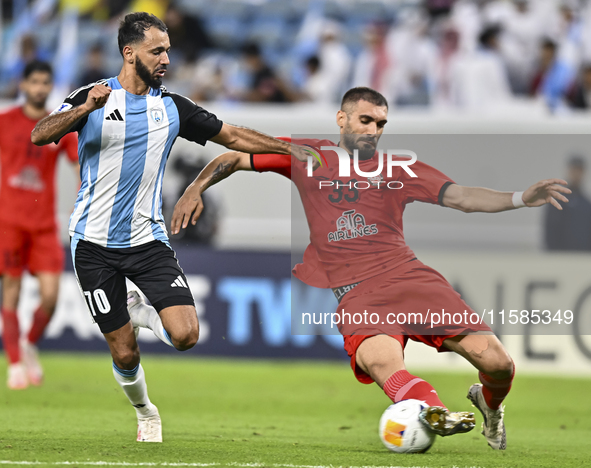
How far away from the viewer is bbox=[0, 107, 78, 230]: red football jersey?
8.68 metres

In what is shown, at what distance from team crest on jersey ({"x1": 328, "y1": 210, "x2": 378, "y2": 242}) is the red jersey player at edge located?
4023 mm

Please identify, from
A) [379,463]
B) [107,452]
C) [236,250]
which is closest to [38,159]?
[236,250]

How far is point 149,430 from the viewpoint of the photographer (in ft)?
18.3

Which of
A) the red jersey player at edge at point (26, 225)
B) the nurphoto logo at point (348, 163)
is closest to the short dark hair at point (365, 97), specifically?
the nurphoto logo at point (348, 163)

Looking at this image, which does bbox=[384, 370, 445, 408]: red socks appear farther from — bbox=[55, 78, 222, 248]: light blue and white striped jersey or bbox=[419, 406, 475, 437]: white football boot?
bbox=[55, 78, 222, 248]: light blue and white striped jersey

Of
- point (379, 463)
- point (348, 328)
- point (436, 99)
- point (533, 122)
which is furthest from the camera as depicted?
point (436, 99)

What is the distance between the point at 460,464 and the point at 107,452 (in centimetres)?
194

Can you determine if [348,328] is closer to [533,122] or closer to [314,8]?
[533,122]

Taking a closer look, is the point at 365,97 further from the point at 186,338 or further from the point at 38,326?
the point at 38,326

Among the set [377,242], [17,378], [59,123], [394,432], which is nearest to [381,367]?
[394,432]

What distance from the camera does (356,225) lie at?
5508 millimetres

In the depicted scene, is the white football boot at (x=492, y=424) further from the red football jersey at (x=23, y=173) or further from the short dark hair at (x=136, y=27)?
the red football jersey at (x=23, y=173)

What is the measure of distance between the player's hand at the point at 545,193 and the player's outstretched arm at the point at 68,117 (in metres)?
2.47

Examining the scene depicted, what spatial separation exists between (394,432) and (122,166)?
2.22 m
